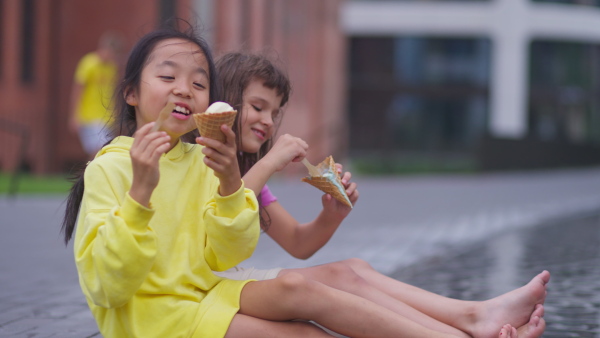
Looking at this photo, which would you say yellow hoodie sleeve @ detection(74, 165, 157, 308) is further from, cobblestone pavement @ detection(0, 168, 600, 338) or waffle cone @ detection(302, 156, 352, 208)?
cobblestone pavement @ detection(0, 168, 600, 338)

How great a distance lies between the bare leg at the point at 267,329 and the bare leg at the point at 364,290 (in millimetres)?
349

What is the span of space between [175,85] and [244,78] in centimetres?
67

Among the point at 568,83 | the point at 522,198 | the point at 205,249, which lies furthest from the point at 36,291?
the point at 568,83

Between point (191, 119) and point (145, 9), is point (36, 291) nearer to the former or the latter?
point (191, 119)

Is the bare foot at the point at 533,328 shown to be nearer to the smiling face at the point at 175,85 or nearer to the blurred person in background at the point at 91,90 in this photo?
the smiling face at the point at 175,85

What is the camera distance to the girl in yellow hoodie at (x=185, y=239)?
284 centimetres

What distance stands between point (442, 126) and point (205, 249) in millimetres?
41822

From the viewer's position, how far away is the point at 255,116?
367cm

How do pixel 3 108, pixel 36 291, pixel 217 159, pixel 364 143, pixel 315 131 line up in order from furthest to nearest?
1. pixel 364 143
2. pixel 315 131
3. pixel 3 108
4. pixel 36 291
5. pixel 217 159

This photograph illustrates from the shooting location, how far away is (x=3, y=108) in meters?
17.2

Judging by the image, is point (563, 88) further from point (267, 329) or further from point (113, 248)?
point (113, 248)

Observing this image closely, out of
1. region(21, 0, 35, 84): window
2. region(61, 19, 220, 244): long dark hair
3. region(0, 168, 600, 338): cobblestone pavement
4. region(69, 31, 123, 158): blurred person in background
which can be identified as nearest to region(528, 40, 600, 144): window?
region(0, 168, 600, 338): cobblestone pavement

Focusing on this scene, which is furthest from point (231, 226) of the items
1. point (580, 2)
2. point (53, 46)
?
point (580, 2)

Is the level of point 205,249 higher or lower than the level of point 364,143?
higher
